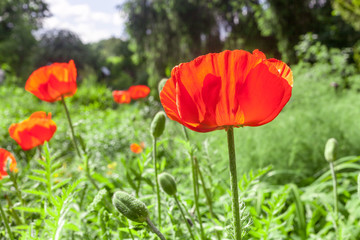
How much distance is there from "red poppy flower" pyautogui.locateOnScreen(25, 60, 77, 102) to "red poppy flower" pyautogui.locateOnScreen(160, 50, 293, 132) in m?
0.66

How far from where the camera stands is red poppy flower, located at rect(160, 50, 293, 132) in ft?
1.29

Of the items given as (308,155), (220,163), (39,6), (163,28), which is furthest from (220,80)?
(39,6)

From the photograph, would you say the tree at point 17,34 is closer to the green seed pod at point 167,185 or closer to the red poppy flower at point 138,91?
the red poppy flower at point 138,91

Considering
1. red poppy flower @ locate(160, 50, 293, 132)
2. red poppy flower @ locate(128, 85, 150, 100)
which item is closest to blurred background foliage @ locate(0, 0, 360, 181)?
red poppy flower @ locate(128, 85, 150, 100)

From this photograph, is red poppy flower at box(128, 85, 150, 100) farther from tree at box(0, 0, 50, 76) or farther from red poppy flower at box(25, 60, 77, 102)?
tree at box(0, 0, 50, 76)

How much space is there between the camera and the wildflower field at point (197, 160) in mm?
410

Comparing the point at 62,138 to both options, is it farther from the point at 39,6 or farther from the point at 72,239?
the point at 39,6

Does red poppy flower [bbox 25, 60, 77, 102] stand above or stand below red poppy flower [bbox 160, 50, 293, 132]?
above

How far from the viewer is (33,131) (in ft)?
2.92

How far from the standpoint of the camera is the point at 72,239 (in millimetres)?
816

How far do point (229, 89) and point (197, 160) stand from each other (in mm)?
468

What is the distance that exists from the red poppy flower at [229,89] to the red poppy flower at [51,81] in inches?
26.0

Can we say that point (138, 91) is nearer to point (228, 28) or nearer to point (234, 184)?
point (234, 184)

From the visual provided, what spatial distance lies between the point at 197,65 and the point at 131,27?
40.2ft
